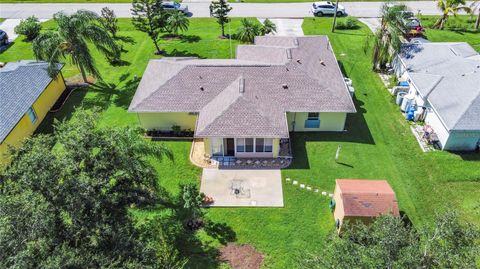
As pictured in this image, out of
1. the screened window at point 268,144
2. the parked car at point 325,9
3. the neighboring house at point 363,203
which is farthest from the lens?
the parked car at point 325,9

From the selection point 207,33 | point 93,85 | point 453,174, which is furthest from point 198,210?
point 207,33

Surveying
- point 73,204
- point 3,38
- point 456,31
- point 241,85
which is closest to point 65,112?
point 241,85

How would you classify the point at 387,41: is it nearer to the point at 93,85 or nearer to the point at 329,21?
the point at 329,21

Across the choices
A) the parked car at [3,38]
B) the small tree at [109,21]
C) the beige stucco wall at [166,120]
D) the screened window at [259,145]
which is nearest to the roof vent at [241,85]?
the screened window at [259,145]

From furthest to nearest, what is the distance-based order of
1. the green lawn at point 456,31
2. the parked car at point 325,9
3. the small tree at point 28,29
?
the parked car at point 325,9 → the small tree at point 28,29 → the green lawn at point 456,31

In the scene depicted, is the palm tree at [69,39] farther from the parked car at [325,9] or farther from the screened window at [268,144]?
the parked car at [325,9]

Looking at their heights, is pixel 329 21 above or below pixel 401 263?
below

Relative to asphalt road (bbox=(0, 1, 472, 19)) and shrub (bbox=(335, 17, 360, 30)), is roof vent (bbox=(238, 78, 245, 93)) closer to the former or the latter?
shrub (bbox=(335, 17, 360, 30))

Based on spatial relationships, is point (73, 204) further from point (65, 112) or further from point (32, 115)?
point (65, 112)

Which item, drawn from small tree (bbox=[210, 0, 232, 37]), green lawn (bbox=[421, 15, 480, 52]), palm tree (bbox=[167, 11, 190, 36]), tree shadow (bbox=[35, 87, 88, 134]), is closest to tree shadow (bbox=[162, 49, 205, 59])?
palm tree (bbox=[167, 11, 190, 36])
